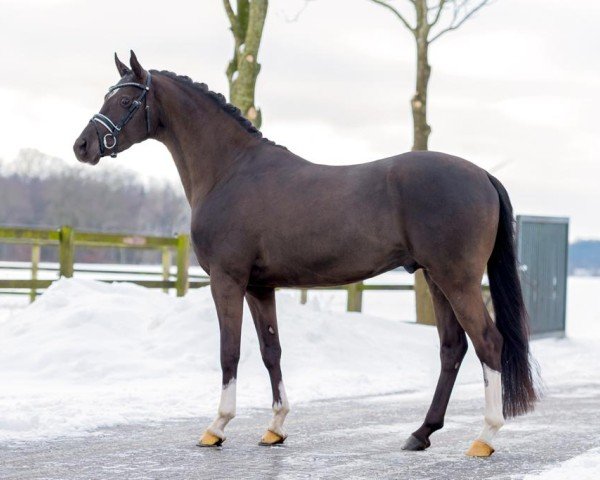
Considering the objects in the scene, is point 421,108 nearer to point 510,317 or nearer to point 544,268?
point 544,268

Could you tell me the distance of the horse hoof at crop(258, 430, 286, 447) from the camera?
6212mm

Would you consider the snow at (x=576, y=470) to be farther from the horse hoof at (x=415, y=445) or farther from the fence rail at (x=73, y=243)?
the fence rail at (x=73, y=243)

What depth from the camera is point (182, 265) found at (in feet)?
50.2

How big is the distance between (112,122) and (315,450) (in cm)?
240

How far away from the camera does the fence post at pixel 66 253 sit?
1373 centimetres

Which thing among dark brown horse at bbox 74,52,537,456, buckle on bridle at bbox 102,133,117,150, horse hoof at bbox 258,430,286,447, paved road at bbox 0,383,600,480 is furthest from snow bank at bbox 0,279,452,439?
buckle on bridle at bbox 102,133,117,150

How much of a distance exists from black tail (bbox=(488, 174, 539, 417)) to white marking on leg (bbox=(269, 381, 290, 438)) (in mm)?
1354

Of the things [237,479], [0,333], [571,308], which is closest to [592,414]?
[237,479]

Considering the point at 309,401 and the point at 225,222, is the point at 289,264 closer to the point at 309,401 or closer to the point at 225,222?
the point at 225,222

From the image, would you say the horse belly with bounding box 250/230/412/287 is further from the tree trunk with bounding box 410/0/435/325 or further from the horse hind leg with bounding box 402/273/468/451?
the tree trunk with bounding box 410/0/435/325

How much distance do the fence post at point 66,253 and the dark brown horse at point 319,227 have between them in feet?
24.4

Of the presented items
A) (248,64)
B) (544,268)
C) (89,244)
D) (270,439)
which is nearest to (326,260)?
(270,439)

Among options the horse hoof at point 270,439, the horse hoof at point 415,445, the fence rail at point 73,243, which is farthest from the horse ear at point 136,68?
the fence rail at point 73,243

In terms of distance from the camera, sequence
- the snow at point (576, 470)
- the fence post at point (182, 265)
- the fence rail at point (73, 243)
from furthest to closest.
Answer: the fence post at point (182, 265) < the fence rail at point (73, 243) < the snow at point (576, 470)
